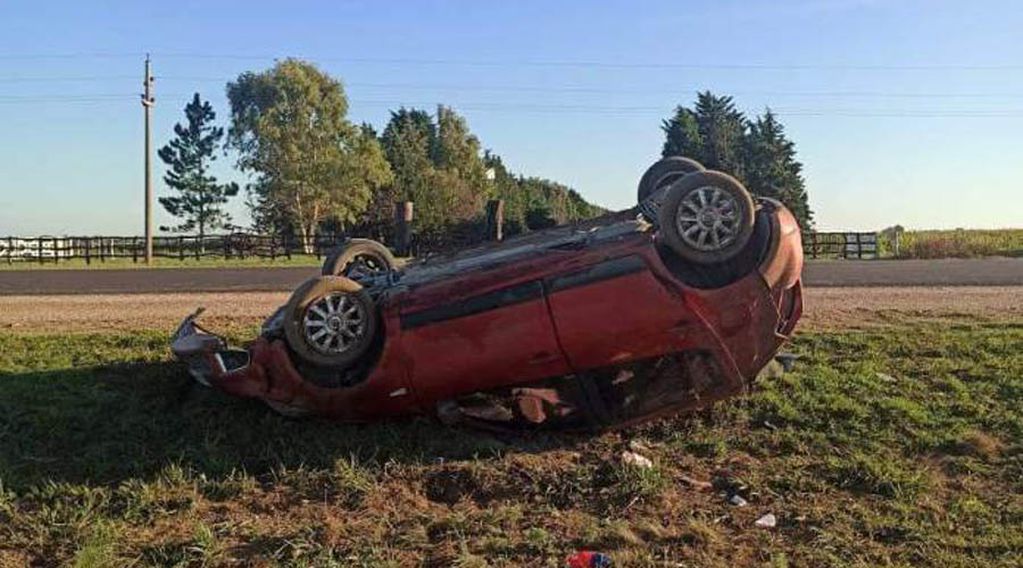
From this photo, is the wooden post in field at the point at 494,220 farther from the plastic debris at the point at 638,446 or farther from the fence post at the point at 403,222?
the plastic debris at the point at 638,446

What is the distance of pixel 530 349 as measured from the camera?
5.64 m

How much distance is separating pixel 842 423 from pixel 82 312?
953 cm

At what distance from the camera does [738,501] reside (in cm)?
546

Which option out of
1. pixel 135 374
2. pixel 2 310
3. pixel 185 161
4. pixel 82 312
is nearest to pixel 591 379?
pixel 135 374

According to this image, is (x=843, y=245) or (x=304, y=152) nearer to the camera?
(x=843, y=245)

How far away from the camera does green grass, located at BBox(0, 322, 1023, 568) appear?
4.73 meters

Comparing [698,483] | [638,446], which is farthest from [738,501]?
[638,446]

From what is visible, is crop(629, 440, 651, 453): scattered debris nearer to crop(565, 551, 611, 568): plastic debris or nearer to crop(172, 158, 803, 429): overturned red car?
crop(172, 158, 803, 429): overturned red car

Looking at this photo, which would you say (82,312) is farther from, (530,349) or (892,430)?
(892,430)

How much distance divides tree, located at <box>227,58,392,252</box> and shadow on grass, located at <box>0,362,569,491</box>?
51.8m

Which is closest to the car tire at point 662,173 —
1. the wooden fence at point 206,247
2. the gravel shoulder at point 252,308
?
the gravel shoulder at point 252,308

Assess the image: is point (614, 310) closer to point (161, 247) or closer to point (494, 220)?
point (494, 220)

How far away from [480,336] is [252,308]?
300 inches

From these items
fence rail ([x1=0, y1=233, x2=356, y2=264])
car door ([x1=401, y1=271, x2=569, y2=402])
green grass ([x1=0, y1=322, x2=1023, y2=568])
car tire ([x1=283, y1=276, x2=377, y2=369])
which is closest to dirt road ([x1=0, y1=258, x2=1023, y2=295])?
green grass ([x1=0, y1=322, x2=1023, y2=568])
